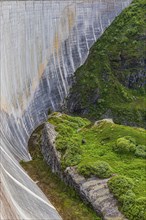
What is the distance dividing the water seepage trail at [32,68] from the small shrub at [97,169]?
2.51 meters

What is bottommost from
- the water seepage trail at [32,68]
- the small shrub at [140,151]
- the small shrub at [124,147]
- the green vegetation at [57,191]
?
the green vegetation at [57,191]

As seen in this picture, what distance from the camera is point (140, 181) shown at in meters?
21.4

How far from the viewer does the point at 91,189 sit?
813 inches

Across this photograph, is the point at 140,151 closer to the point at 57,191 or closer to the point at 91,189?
the point at 91,189

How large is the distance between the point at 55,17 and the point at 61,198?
2085cm

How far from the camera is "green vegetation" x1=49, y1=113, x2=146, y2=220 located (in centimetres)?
1998

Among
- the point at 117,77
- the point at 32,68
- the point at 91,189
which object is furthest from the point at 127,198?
the point at 117,77

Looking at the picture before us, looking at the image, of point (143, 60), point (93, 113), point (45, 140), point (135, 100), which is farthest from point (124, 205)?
point (143, 60)

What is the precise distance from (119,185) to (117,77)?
2505 centimetres

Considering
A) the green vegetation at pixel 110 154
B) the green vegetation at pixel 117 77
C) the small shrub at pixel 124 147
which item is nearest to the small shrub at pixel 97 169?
the green vegetation at pixel 110 154

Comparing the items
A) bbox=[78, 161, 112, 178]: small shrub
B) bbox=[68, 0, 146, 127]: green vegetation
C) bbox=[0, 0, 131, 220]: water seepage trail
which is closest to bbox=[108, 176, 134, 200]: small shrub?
bbox=[78, 161, 112, 178]: small shrub

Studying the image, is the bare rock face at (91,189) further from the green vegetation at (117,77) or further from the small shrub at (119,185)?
the green vegetation at (117,77)

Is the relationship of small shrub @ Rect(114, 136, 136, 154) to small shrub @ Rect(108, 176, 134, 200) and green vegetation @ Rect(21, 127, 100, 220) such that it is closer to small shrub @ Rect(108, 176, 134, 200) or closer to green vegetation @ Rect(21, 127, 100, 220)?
small shrub @ Rect(108, 176, 134, 200)

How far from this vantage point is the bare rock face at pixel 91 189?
19375 millimetres
